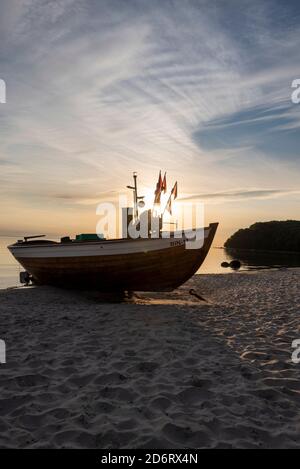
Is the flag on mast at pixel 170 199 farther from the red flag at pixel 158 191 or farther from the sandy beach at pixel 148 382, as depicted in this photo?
the sandy beach at pixel 148 382

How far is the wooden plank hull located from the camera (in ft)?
53.7

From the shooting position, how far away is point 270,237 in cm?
14912

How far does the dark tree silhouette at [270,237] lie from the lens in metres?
130

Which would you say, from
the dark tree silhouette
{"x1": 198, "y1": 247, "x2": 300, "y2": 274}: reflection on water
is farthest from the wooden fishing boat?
the dark tree silhouette

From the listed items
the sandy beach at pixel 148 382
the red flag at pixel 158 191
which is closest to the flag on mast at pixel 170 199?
the red flag at pixel 158 191

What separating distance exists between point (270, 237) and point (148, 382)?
500ft

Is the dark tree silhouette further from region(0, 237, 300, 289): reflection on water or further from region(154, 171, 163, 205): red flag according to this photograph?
region(154, 171, 163, 205): red flag

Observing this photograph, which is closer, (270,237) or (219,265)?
(219,265)

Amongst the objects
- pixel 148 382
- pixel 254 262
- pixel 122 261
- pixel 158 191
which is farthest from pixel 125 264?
pixel 254 262

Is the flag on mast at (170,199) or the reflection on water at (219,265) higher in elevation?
the flag on mast at (170,199)

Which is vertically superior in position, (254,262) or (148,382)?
(148,382)

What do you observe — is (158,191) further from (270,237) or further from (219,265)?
(270,237)
